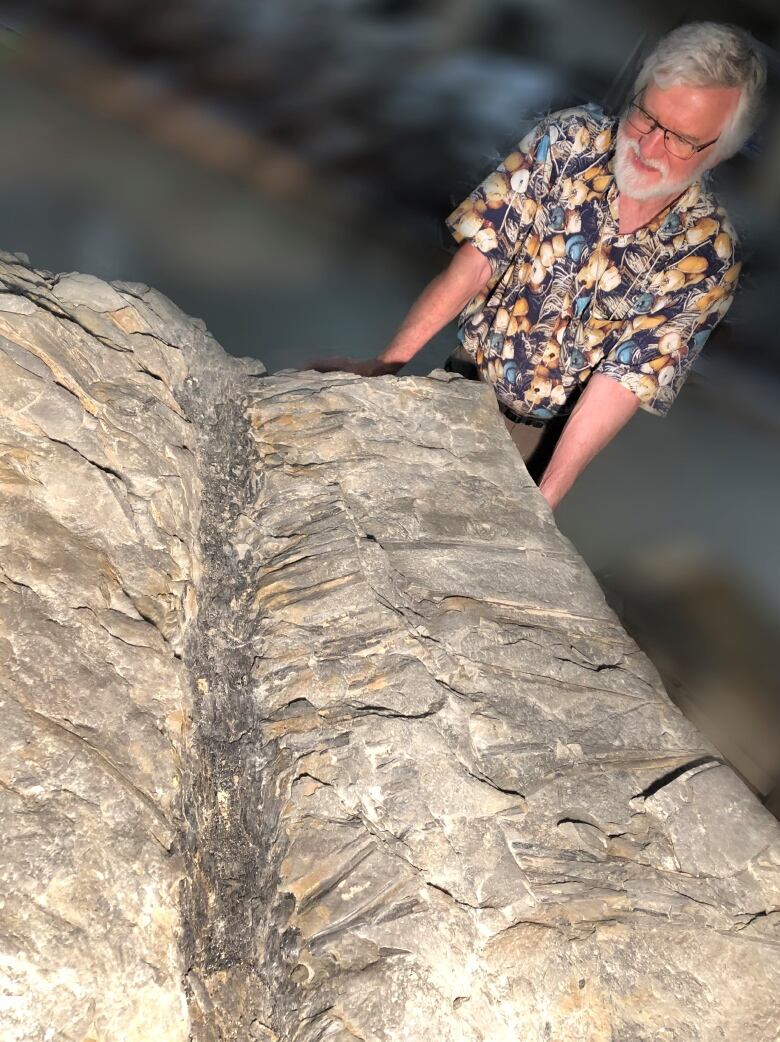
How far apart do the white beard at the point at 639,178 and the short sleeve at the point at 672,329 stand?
140mm

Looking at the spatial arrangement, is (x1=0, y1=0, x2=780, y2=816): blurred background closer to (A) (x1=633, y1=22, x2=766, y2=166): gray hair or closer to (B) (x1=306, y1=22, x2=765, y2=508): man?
(B) (x1=306, y1=22, x2=765, y2=508): man

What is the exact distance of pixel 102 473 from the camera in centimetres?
124

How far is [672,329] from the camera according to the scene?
184cm

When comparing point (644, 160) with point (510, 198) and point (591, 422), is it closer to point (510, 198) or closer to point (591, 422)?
point (510, 198)

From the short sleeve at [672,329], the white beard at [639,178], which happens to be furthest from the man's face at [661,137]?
the short sleeve at [672,329]

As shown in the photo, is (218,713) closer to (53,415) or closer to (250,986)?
(250,986)

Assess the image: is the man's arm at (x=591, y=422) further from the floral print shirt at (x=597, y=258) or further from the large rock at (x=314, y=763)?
the large rock at (x=314, y=763)

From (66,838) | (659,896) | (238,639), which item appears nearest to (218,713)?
(238,639)

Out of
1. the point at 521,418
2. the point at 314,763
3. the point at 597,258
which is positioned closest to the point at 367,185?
the point at 521,418

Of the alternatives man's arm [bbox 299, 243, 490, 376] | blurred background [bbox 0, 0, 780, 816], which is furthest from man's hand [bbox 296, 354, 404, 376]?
blurred background [bbox 0, 0, 780, 816]

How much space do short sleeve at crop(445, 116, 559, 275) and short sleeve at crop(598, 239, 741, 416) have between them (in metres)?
0.32

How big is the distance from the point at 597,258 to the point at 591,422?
0.34 metres

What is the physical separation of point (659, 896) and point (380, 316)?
3.07m

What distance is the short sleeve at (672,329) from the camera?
1.83 metres
